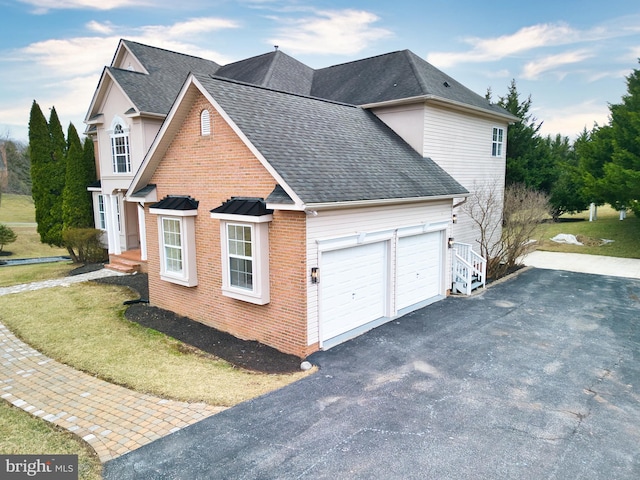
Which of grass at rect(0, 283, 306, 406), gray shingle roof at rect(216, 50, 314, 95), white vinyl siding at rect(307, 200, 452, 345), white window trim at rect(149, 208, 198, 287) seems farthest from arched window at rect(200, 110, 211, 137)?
gray shingle roof at rect(216, 50, 314, 95)

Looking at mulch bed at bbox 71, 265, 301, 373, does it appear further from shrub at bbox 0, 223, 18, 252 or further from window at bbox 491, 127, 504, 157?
shrub at bbox 0, 223, 18, 252

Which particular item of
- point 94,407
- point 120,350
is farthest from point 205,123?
point 94,407

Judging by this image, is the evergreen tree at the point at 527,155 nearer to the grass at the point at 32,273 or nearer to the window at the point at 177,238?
the window at the point at 177,238

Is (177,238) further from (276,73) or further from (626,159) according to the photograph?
(626,159)

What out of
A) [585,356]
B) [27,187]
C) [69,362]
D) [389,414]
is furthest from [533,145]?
[27,187]

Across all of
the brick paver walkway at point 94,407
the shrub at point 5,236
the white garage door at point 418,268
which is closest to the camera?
the brick paver walkway at point 94,407

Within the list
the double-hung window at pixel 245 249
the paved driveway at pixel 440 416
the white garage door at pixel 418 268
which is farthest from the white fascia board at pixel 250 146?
the white garage door at pixel 418 268

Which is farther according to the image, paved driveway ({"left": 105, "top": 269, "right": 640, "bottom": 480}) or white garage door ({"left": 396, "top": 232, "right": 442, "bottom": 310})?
white garage door ({"left": 396, "top": 232, "right": 442, "bottom": 310})
